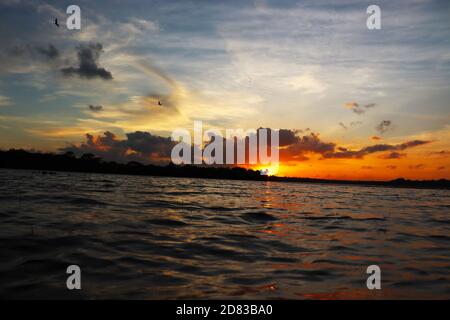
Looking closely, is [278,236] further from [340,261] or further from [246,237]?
[340,261]

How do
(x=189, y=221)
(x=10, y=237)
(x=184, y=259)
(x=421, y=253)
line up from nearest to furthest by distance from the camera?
(x=184, y=259) < (x=10, y=237) < (x=421, y=253) < (x=189, y=221)

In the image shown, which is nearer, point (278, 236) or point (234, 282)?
point (234, 282)

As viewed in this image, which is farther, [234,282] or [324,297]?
[234,282]

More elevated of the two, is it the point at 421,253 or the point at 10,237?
the point at 10,237

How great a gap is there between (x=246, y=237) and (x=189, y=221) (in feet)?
17.9

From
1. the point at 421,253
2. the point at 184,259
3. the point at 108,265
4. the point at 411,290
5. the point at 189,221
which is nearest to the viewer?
the point at 411,290

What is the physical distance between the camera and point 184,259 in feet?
38.6
